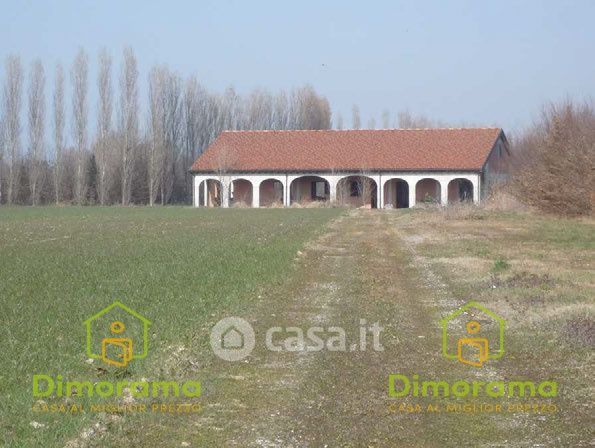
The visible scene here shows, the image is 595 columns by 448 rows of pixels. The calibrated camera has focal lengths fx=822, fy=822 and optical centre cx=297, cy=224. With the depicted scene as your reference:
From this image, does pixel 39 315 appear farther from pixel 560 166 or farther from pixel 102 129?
pixel 102 129

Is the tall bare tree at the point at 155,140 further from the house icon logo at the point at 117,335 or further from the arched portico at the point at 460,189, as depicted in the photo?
the house icon logo at the point at 117,335

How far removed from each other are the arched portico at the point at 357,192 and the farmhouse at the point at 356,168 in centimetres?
7

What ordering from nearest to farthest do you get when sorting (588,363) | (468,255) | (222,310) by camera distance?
(588,363), (222,310), (468,255)

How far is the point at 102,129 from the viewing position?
65.4 meters

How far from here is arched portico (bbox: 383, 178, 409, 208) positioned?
56475 mm

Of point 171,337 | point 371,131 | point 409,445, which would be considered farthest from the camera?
point 371,131

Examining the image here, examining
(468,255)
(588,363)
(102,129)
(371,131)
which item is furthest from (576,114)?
(102,129)

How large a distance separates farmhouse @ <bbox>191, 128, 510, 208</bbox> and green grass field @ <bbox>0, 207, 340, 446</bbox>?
33030 millimetres

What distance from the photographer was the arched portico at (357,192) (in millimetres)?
55750

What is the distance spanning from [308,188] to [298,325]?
49.4 meters

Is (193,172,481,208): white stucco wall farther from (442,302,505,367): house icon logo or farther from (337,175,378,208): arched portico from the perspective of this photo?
(442,302,505,367): house icon logo

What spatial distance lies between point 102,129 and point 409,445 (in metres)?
62.9

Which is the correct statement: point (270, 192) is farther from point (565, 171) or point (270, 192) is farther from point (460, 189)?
point (565, 171)

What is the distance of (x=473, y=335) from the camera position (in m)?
9.00
